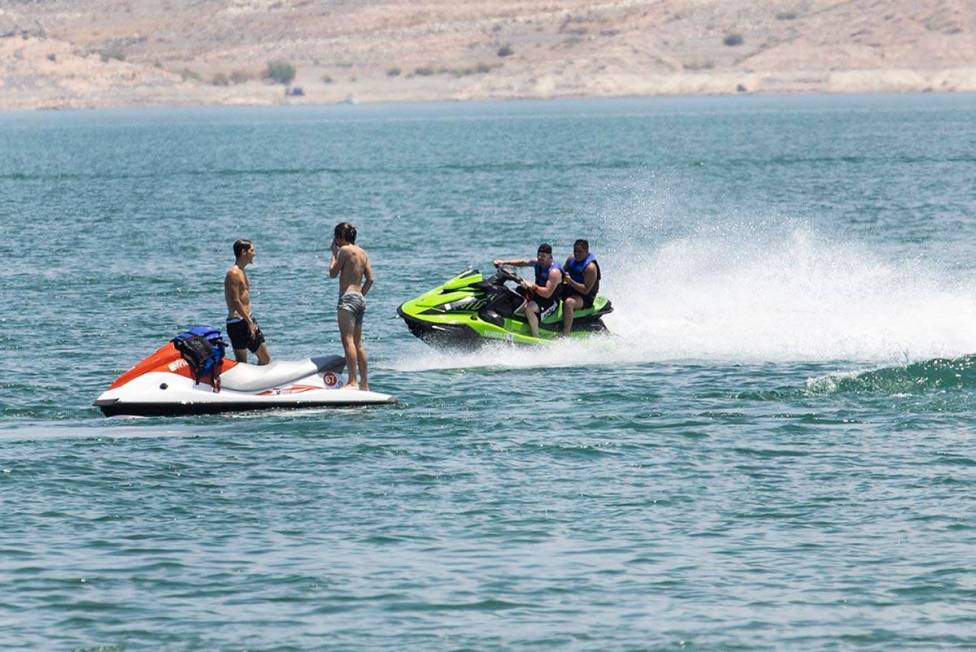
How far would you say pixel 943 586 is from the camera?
12180mm

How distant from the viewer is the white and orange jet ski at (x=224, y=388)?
1750cm

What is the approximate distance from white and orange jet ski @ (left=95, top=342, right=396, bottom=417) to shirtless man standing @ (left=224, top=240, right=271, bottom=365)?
0.21 m

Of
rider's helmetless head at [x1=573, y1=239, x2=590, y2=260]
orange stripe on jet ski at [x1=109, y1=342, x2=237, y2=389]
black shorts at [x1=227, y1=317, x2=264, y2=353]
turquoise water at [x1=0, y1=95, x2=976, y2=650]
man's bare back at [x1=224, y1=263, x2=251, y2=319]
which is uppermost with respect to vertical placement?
rider's helmetless head at [x1=573, y1=239, x2=590, y2=260]

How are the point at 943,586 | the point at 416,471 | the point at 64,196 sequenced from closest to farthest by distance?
1. the point at 943,586
2. the point at 416,471
3. the point at 64,196

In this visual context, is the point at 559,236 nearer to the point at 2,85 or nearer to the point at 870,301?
the point at 870,301

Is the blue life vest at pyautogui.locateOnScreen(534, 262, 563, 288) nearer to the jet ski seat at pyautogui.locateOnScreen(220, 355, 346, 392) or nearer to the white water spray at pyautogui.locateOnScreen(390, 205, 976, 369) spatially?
the white water spray at pyautogui.locateOnScreen(390, 205, 976, 369)

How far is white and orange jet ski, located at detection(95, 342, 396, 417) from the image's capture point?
1750cm

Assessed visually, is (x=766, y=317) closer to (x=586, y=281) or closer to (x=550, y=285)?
(x=586, y=281)

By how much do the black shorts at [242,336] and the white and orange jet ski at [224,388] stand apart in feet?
0.66

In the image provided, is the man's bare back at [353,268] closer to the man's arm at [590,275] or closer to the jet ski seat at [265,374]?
the jet ski seat at [265,374]

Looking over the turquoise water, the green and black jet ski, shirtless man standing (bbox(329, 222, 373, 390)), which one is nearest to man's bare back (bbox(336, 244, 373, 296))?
shirtless man standing (bbox(329, 222, 373, 390))

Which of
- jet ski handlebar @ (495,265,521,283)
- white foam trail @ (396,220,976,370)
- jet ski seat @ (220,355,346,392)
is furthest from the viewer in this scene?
white foam trail @ (396,220,976,370)

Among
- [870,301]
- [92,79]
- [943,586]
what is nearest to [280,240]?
[870,301]

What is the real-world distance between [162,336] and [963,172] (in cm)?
4757
